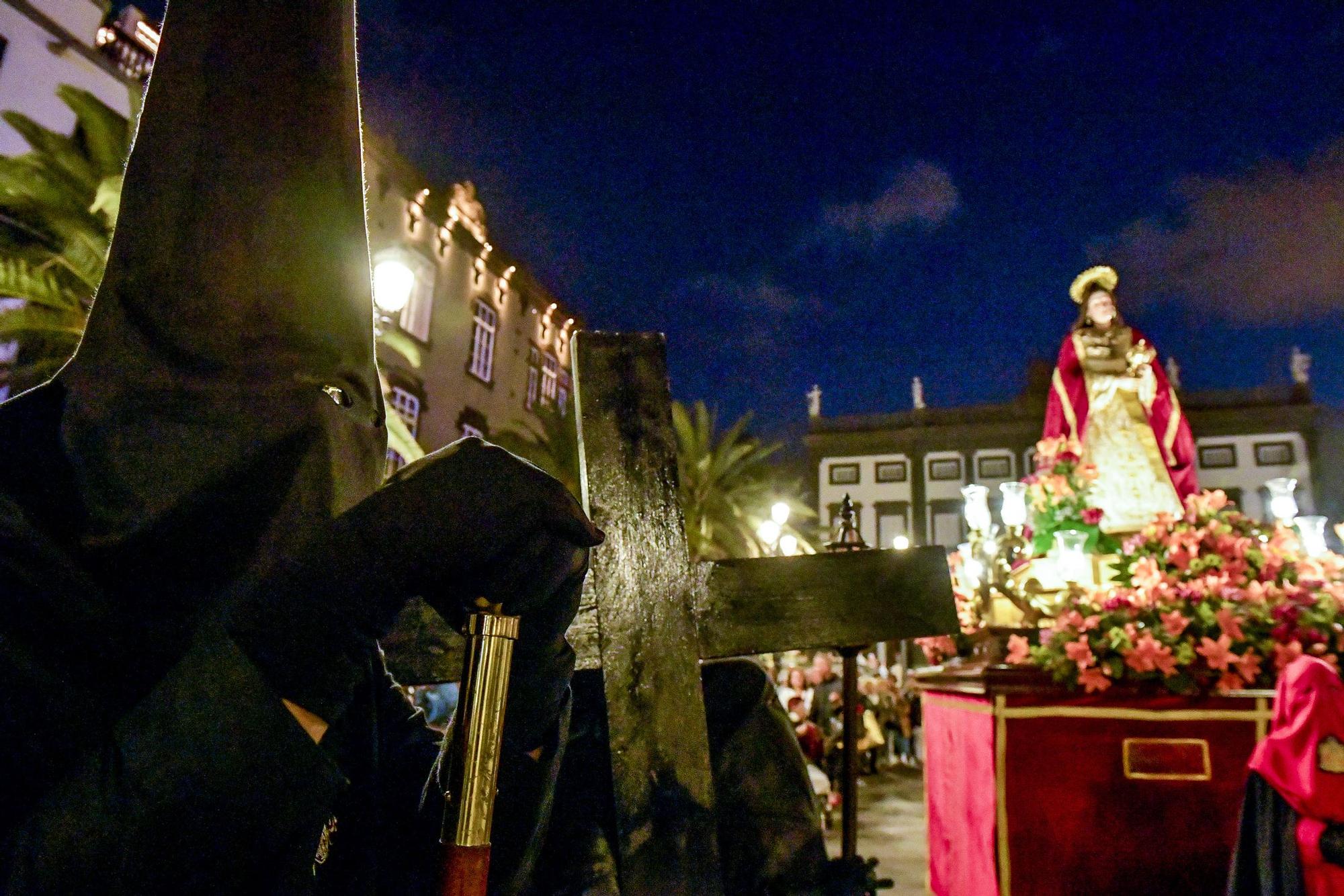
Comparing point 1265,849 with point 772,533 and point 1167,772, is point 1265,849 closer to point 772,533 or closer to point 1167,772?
point 1167,772

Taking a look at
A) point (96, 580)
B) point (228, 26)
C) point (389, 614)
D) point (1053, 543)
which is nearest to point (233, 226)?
point (228, 26)

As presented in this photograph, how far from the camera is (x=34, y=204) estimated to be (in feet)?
34.8

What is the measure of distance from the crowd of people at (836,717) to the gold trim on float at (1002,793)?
327 cm

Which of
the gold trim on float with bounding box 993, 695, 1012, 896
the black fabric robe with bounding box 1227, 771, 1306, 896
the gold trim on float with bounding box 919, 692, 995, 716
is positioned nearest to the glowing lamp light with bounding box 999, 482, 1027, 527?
the gold trim on float with bounding box 919, 692, 995, 716

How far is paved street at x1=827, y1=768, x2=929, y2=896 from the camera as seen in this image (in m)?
8.08

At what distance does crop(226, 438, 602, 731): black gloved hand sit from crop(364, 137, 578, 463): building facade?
1640cm

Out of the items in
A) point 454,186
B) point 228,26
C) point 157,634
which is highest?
point 454,186

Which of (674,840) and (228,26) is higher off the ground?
(228,26)

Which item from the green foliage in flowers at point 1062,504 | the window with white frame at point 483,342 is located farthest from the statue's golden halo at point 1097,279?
the window with white frame at point 483,342

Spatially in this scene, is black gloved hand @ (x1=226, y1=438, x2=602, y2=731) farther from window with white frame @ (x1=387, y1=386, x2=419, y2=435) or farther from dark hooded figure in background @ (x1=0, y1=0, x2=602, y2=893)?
window with white frame @ (x1=387, y1=386, x2=419, y2=435)

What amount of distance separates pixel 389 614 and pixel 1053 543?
301 inches

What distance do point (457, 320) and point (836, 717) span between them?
52.0 feet

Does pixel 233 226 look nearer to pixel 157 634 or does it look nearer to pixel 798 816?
pixel 157 634

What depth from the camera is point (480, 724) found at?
3.32ft
